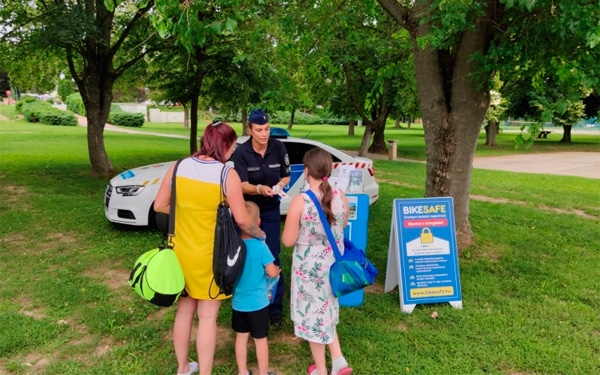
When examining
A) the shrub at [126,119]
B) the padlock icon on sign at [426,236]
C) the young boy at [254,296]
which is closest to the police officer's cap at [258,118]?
the young boy at [254,296]

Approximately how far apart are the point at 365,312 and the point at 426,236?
0.94 m

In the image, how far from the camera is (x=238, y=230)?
2.64 metres

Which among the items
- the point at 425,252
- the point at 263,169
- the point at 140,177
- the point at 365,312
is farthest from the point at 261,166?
the point at 140,177

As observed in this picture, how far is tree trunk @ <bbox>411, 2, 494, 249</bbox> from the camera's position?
521 centimetres

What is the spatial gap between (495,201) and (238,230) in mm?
8499

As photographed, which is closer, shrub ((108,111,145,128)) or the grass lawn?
the grass lawn

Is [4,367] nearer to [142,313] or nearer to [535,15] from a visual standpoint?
[142,313]

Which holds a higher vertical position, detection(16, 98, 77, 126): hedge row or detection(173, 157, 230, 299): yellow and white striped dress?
detection(16, 98, 77, 126): hedge row

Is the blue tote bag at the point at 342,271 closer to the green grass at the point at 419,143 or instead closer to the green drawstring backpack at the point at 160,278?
the green drawstring backpack at the point at 160,278

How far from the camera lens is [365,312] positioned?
13.2ft

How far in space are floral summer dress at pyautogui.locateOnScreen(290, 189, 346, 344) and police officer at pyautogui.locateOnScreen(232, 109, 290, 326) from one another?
51 centimetres

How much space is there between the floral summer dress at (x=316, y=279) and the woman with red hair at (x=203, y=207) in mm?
333

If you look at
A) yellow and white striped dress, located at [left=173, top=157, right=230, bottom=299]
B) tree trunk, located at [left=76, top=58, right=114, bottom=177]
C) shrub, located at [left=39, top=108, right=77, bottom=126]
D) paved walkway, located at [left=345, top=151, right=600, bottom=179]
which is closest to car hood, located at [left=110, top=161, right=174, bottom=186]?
yellow and white striped dress, located at [left=173, top=157, right=230, bottom=299]

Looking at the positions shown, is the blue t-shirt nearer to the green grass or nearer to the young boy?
the young boy
